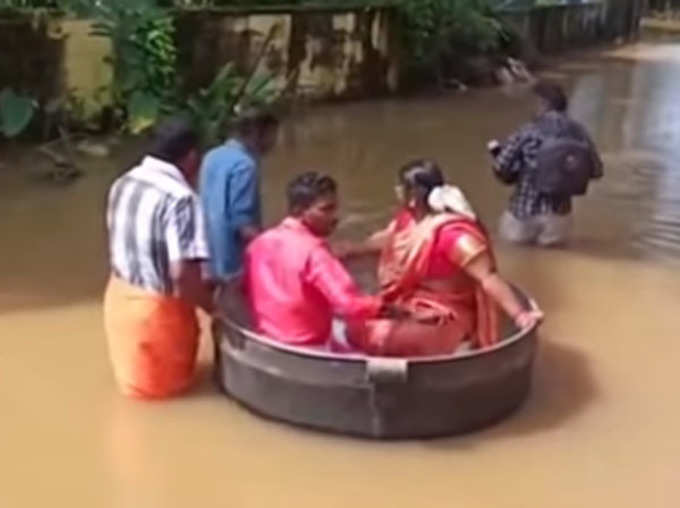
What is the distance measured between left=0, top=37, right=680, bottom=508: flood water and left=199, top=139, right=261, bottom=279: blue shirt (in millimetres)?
554

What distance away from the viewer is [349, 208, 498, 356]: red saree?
197 inches

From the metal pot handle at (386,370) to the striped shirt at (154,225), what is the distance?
789 mm

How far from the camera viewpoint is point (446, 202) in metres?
5.12

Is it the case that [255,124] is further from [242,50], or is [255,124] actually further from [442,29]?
[442,29]

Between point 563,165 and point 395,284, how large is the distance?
109 inches

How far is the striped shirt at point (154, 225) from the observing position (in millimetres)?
4938

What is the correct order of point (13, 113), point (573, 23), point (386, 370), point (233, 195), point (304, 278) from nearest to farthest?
point (386, 370), point (304, 278), point (233, 195), point (13, 113), point (573, 23)

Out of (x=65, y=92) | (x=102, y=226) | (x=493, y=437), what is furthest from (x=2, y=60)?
(x=493, y=437)

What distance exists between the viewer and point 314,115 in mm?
12977

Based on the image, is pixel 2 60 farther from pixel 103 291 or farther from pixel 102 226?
pixel 103 291

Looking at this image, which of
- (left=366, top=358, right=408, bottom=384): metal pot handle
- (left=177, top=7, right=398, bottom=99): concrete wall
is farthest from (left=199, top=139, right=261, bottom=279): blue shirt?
(left=177, top=7, right=398, bottom=99): concrete wall

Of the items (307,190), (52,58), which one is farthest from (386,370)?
(52,58)

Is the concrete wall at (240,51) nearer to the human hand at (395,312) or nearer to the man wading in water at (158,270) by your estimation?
the man wading in water at (158,270)

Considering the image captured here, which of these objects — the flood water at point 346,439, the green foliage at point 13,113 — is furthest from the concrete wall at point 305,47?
the flood water at point 346,439
